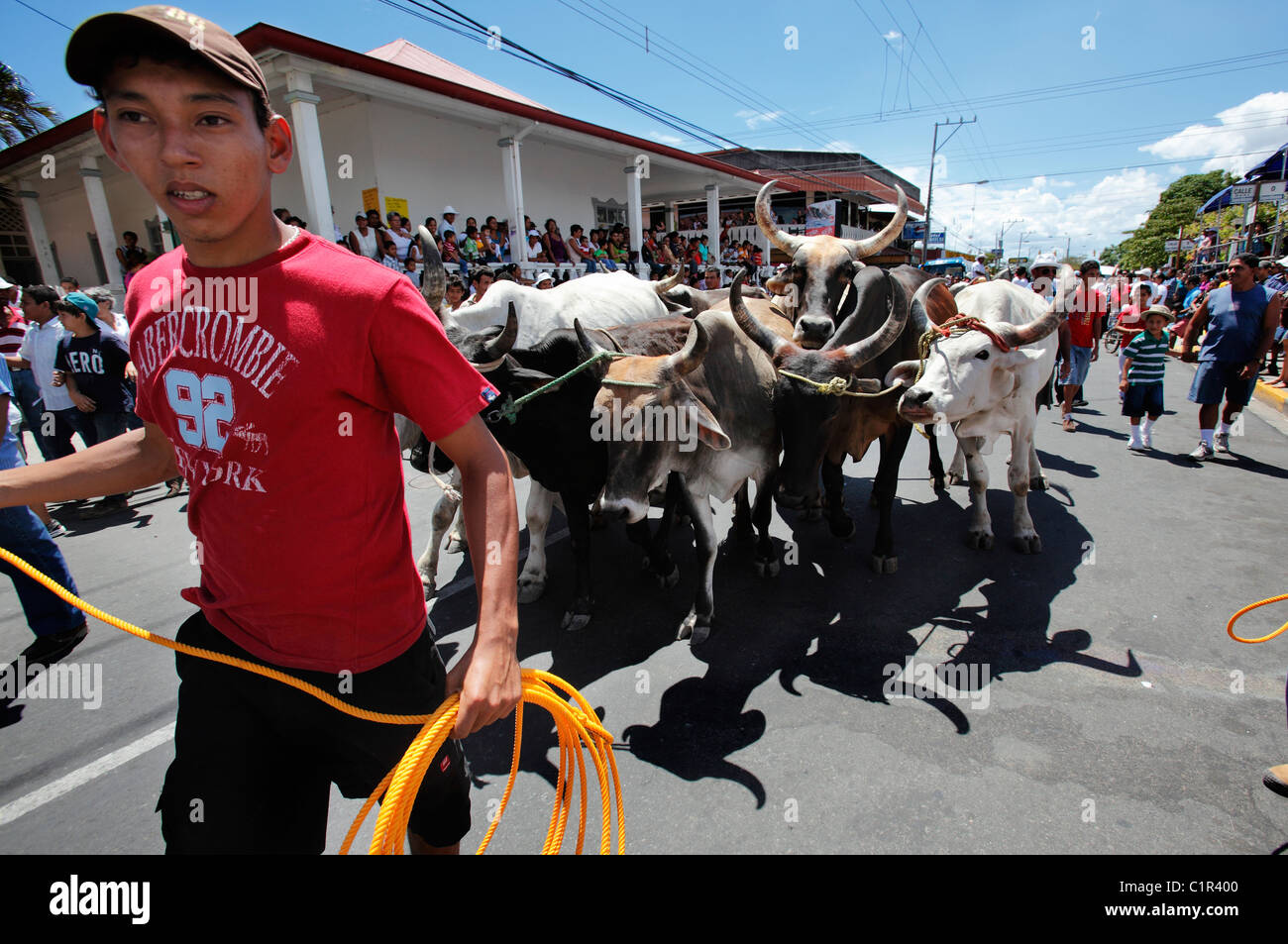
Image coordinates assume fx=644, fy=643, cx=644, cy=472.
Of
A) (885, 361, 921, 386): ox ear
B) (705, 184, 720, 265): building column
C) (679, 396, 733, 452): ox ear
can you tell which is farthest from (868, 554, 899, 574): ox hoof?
(705, 184, 720, 265): building column

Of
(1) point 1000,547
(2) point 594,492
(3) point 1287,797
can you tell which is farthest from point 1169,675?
(2) point 594,492

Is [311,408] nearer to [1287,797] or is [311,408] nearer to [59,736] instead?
[59,736]

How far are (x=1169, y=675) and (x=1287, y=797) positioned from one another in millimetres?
872

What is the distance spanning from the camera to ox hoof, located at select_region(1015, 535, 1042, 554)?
4.92m

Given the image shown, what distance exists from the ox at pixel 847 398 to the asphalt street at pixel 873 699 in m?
0.65

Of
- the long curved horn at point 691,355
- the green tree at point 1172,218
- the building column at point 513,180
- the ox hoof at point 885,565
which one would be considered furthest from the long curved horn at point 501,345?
the green tree at point 1172,218

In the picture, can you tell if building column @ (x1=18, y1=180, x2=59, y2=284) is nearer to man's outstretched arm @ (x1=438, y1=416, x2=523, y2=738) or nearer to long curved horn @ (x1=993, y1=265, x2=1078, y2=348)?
man's outstretched arm @ (x1=438, y1=416, x2=523, y2=738)

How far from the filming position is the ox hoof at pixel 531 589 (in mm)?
4562

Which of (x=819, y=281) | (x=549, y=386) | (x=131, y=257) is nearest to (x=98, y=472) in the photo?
(x=549, y=386)

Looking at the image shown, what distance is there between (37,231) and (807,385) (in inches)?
870

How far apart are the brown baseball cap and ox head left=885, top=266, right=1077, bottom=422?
3.84 metres

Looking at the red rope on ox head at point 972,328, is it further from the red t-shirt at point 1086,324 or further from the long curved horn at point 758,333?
the red t-shirt at point 1086,324

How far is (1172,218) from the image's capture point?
5891 centimetres
